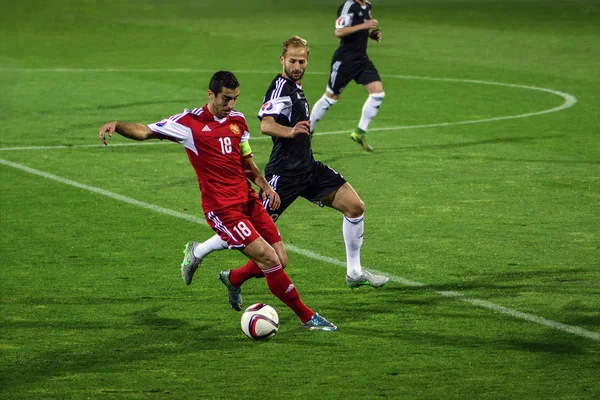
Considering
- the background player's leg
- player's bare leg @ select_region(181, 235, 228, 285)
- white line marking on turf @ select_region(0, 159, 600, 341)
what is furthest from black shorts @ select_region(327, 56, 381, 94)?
player's bare leg @ select_region(181, 235, 228, 285)

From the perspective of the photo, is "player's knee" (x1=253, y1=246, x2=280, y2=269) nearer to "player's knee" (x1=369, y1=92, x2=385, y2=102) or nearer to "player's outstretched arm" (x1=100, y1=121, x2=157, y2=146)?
"player's outstretched arm" (x1=100, y1=121, x2=157, y2=146)

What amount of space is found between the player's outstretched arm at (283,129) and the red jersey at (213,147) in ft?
1.29

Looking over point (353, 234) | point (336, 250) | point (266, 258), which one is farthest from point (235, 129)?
point (336, 250)

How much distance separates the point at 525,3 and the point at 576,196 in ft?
Answer: 96.2

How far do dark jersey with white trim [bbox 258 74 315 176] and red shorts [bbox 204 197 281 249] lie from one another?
68 centimetres

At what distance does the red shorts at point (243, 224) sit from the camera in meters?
8.04

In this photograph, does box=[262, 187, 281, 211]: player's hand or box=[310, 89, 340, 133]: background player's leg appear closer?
box=[262, 187, 281, 211]: player's hand

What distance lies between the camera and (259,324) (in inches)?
306

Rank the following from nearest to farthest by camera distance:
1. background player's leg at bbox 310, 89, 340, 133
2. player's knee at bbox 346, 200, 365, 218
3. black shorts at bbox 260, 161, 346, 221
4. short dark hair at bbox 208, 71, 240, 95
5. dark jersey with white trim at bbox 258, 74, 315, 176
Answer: short dark hair at bbox 208, 71, 240, 95, dark jersey with white trim at bbox 258, 74, 315, 176, black shorts at bbox 260, 161, 346, 221, player's knee at bbox 346, 200, 365, 218, background player's leg at bbox 310, 89, 340, 133

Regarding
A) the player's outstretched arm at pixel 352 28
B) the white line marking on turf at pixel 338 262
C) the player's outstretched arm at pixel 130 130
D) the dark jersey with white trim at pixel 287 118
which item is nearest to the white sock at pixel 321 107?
the player's outstretched arm at pixel 352 28

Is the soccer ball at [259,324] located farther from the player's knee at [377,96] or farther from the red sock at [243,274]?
the player's knee at [377,96]

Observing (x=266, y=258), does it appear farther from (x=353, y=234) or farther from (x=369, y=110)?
(x=369, y=110)

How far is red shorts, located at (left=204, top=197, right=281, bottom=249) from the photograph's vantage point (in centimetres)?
804

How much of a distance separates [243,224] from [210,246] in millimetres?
761
